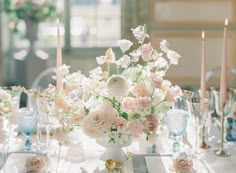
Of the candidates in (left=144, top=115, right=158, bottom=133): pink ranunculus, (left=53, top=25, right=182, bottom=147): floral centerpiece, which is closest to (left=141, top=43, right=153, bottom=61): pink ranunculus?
(left=53, top=25, right=182, bottom=147): floral centerpiece

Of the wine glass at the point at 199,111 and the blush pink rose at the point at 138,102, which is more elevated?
the blush pink rose at the point at 138,102

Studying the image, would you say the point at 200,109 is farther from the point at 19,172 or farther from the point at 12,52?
the point at 12,52

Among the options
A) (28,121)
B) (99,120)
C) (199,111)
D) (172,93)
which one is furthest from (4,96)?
(199,111)

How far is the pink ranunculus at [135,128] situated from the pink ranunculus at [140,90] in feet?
0.36

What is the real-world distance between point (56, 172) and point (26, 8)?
320 cm

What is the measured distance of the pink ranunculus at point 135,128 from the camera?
1.58m

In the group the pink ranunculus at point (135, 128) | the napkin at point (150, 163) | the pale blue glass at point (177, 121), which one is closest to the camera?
the pink ranunculus at point (135, 128)

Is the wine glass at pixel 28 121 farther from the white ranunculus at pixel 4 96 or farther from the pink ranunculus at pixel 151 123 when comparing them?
the pink ranunculus at pixel 151 123

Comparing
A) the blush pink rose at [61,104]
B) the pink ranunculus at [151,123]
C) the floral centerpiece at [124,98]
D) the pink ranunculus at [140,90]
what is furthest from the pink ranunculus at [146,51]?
the blush pink rose at [61,104]

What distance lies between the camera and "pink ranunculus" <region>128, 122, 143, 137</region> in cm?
158

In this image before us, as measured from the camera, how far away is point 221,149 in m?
1.92

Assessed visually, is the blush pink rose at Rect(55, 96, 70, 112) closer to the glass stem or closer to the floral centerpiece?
the floral centerpiece

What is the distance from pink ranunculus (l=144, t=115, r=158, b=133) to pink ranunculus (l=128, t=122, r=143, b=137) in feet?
0.08

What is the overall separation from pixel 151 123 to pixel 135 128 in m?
0.06
